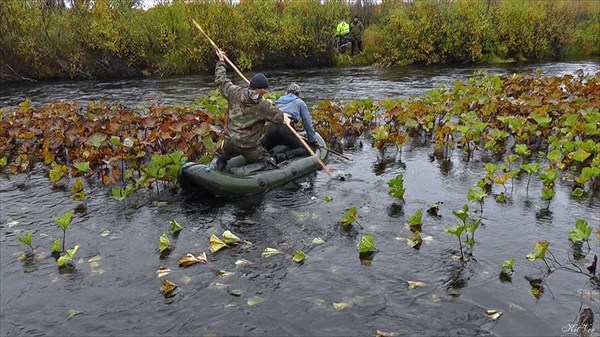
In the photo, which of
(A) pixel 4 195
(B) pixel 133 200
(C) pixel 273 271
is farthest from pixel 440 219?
(A) pixel 4 195

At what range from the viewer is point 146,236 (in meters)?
6.64

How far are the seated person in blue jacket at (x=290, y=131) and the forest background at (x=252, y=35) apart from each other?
14025 mm

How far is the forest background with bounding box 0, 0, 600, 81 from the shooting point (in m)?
21.4

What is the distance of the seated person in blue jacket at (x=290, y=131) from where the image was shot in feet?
28.6

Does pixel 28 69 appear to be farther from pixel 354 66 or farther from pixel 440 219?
pixel 440 219

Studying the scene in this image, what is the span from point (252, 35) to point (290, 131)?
1460 centimetres

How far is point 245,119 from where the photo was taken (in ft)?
24.7

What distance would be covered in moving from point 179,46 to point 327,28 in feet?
22.0

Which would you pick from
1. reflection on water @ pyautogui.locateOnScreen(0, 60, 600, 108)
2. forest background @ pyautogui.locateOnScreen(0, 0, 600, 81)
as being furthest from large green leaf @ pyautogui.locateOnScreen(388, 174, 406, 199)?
forest background @ pyautogui.locateOnScreen(0, 0, 600, 81)

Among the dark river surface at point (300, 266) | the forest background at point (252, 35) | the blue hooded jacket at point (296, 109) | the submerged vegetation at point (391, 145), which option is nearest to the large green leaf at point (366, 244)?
the submerged vegetation at point (391, 145)

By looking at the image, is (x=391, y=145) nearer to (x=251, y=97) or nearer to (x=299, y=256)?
(x=251, y=97)

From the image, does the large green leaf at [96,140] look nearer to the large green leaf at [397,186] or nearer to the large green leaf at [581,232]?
the large green leaf at [397,186]

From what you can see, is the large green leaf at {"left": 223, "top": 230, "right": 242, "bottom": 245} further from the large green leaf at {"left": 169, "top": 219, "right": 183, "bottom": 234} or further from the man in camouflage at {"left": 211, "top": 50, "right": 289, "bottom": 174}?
the man in camouflage at {"left": 211, "top": 50, "right": 289, "bottom": 174}

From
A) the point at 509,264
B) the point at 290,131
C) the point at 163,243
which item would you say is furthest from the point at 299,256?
the point at 290,131
